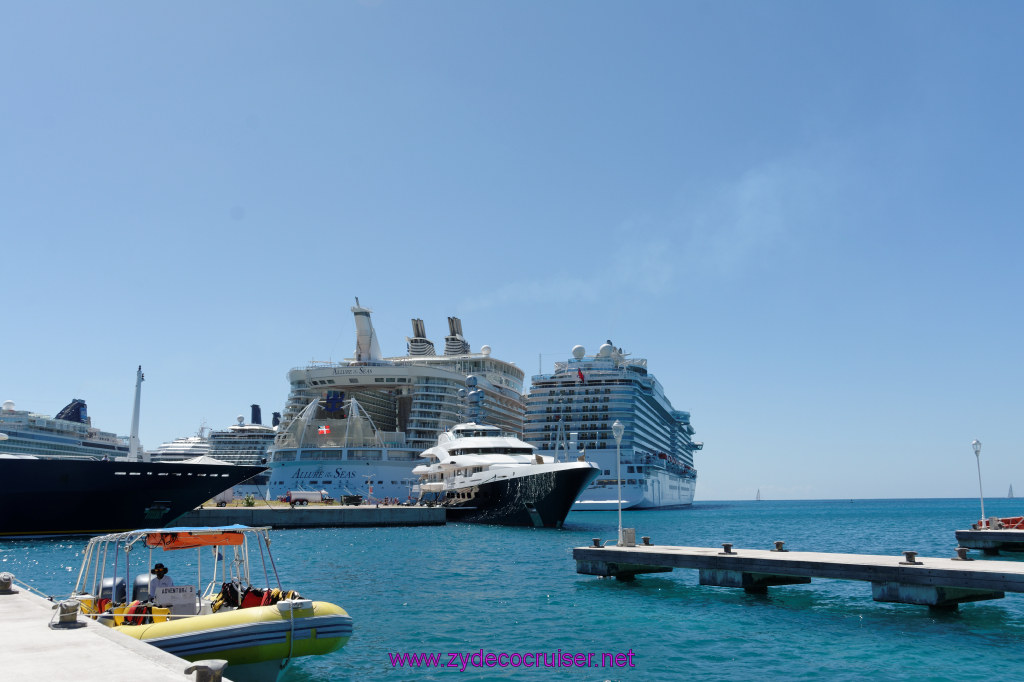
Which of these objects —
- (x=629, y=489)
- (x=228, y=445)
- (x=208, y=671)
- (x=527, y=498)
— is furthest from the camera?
(x=228, y=445)

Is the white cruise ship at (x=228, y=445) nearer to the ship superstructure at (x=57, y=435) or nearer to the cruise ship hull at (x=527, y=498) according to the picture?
the ship superstructure at (x=57, y=435)

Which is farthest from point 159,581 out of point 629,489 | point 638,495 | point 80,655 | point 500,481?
point 638,495

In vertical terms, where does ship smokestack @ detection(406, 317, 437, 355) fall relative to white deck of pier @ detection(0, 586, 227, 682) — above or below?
above

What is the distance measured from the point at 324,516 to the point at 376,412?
4311cm

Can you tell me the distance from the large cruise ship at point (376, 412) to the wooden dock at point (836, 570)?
49.2m

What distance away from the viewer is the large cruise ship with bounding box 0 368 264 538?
41.6m

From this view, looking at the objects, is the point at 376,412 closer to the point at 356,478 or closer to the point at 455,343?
the point at 356,478

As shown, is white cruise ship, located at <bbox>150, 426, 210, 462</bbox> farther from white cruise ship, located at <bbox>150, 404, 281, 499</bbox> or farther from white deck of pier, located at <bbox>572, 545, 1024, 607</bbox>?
white deck of pier, located at <bbox>572, 545, 1024, 607</bbox>

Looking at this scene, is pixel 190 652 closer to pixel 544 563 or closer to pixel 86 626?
pixel 86 626

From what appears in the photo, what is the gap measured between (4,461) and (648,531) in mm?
42206

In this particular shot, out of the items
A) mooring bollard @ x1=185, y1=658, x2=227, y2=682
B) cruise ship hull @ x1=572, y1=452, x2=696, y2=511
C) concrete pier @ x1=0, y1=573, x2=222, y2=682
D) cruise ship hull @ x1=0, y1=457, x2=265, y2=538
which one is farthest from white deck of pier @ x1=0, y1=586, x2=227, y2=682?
cruise ship hull @ x1=572, y1=452, x2=696, y2=511

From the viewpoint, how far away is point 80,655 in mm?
8953

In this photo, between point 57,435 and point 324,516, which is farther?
point 57,435

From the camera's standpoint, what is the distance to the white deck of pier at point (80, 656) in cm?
796
